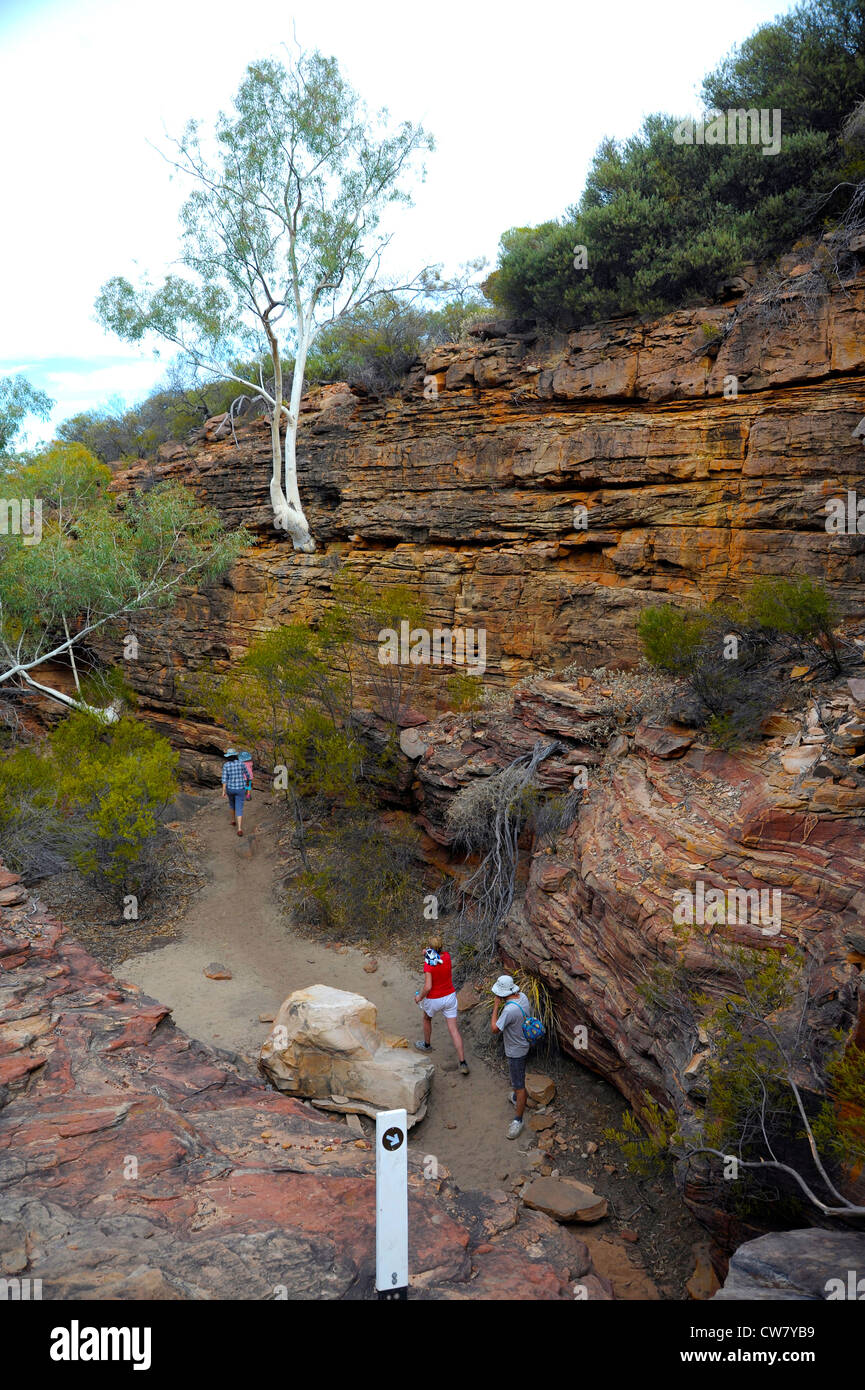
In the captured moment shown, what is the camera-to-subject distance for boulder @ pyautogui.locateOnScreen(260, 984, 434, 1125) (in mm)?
7141

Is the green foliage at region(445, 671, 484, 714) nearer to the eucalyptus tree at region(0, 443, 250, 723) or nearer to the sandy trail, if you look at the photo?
the sandy trail

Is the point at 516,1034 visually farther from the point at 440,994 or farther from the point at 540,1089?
the point at 440,994

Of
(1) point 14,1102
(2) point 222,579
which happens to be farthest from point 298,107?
(1) point 14,1102

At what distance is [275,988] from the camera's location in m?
9.75

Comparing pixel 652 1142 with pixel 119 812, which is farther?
pixel 119 812

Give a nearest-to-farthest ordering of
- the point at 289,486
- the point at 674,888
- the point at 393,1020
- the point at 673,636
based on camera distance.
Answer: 1. the point at 674,888
2. the point at 393,1020
3. the point at 673,636
4. the point at 289,486

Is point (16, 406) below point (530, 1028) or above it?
above

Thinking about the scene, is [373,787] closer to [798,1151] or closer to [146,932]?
[146,932]

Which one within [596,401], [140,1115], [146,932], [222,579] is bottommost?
[146,932]

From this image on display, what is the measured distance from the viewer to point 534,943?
8.19 m

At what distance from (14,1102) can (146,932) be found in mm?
6092

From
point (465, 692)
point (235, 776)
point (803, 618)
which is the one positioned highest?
point (803, 618)

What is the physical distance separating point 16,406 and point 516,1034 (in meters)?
26.4

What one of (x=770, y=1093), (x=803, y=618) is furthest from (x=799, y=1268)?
(x=803, y=618)
